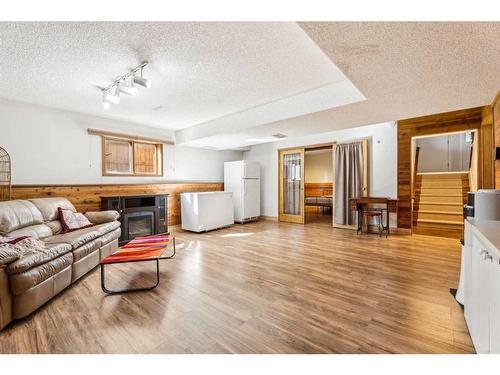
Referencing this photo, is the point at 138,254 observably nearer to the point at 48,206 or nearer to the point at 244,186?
the point at 48,206

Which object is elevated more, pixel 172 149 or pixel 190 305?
pixel 172 149

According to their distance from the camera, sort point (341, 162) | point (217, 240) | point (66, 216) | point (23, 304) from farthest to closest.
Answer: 1. point (341, 162)
2. point (217, 240)
3. point (66, 216)
4. point (23, 304)

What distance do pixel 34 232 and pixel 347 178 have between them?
5.63m

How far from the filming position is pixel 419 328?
1623 mm

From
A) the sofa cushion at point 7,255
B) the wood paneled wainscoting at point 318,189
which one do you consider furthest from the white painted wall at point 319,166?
the sofa cushion at point 7,255

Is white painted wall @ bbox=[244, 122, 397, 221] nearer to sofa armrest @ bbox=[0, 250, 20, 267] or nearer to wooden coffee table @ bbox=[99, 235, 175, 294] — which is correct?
wooden coffee table @ bbox=[99, 235, 175, 294]

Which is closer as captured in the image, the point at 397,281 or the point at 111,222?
the point at 397,281

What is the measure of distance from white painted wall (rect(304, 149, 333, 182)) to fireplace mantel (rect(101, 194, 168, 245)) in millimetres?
5560

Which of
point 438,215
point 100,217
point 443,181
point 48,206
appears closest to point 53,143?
point 48,206

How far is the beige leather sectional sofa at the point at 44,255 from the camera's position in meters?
1.76

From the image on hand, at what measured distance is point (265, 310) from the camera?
74.4 inches
